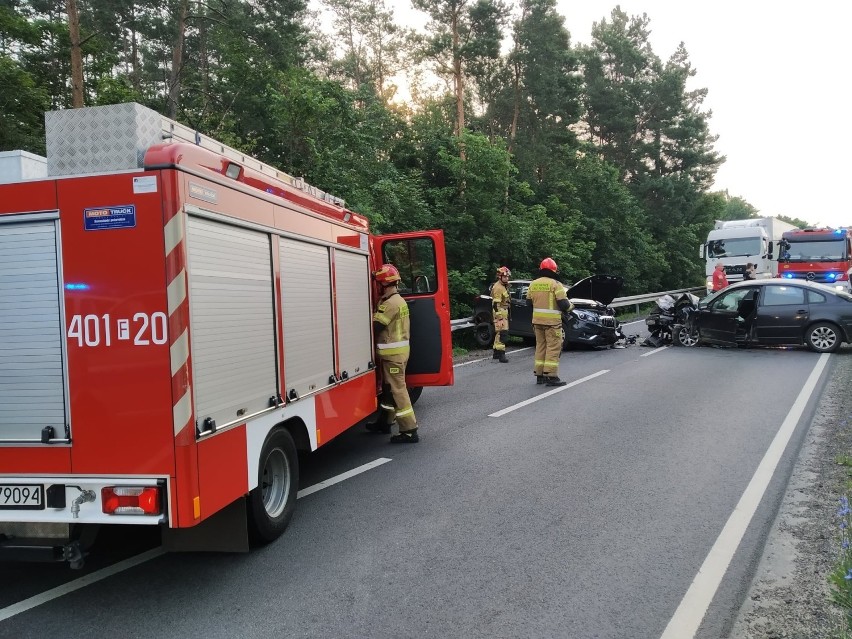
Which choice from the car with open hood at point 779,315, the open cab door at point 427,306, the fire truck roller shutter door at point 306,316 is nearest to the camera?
the fire truck roller shutter door at point 306,316

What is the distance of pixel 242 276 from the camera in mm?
4016

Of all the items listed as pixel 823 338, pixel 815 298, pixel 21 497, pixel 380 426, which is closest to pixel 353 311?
pixel 380 426

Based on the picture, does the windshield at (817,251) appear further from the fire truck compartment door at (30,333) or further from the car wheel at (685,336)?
the fire truck compartment door at (30,333)

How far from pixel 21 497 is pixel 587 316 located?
13.3m

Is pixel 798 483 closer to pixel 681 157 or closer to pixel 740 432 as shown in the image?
pixel 740 432

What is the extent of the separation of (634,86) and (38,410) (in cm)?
4263

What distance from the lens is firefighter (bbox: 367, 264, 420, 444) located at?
6934 mm

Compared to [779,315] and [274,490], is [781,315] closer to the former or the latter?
[779,315]

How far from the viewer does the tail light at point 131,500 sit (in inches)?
130

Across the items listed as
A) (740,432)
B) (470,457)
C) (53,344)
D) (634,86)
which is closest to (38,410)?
(53,344)

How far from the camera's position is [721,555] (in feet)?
13.1

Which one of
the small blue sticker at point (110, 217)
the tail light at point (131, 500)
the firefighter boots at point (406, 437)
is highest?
the small blue sticker at point (110, 217)

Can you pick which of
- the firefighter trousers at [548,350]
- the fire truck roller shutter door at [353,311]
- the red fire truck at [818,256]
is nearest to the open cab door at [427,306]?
the fire truck roller shutter door at [353,311]

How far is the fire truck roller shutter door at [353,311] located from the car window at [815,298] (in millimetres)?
10875
